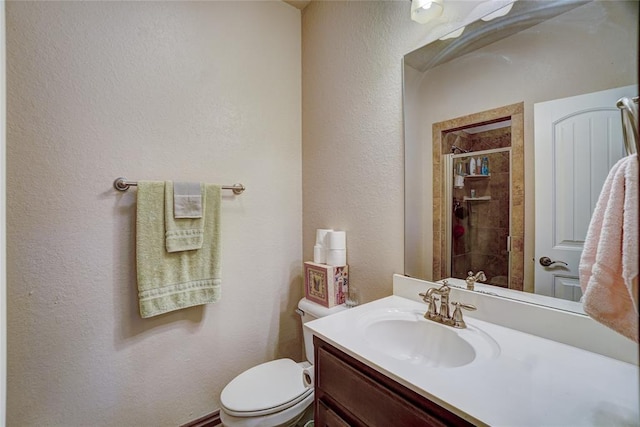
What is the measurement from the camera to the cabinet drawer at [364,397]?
665 millimetres

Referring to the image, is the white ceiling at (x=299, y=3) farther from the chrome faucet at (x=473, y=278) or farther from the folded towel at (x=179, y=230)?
the chrome faucet at (x=473, y=278)

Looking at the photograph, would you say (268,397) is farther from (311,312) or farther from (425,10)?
(425,10)

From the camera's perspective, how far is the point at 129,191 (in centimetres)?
128

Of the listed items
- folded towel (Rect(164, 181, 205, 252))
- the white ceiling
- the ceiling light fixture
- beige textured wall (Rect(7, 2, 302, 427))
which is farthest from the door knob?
the white ceiling

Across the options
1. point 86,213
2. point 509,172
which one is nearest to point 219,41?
point 86,213

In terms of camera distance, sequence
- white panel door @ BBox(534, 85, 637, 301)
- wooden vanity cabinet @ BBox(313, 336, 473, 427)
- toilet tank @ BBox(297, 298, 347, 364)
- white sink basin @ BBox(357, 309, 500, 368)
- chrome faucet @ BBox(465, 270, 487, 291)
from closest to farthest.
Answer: wooden vanity cabinet @ BBox(313, 336, 473, 427), white panel door @ BBox(534, 85, 637, 301), white sink basin @ BBox(357, 309, 500, 368), chrome faucet @ BBox(465, 270, 487, 291), toilet tank @ BBox(297, 298, 347, 364)

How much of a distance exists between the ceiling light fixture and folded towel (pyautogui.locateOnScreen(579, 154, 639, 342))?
91cm

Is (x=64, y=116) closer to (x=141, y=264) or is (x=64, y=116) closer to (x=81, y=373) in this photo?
(x=141, y=264)

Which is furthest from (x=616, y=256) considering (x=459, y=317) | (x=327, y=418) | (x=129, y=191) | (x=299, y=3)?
(x=299, y=3)

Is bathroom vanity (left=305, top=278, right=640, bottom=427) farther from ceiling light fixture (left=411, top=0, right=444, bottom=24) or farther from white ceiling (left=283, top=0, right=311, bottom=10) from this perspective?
white ceiling (left=283, top=0, right=311, bottom=10)

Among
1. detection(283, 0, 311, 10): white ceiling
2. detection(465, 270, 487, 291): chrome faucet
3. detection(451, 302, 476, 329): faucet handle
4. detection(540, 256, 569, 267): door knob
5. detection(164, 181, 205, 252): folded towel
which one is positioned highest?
detection(283, 0, 311, 10): white ceiling

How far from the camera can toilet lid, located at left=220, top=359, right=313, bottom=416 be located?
115 centimetres

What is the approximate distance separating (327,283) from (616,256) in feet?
3.60

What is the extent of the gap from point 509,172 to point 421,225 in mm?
395
